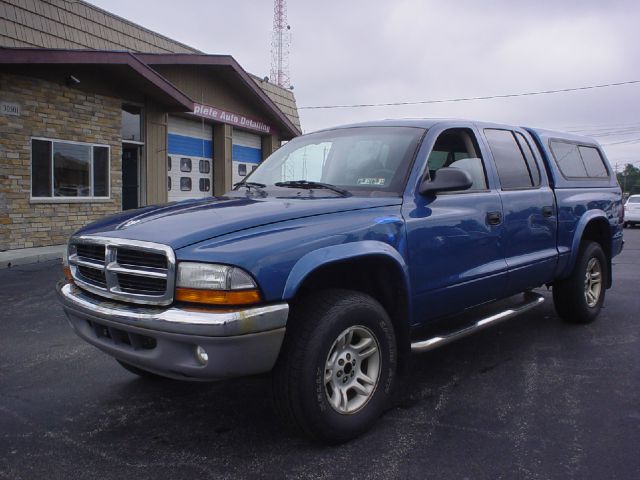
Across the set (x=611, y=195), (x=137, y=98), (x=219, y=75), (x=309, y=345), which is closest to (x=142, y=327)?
(x=309, y=345)

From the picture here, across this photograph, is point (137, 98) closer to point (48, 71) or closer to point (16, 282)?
point (48, 71)

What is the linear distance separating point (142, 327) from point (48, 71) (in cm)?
1080

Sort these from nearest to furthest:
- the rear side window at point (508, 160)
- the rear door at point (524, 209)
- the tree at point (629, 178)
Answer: the rear door at point (524, 209), the rear side window at point (508, 160), the tree at point (629, 178)

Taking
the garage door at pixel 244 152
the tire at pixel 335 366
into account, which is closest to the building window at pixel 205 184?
the garage door at pixel 244 152

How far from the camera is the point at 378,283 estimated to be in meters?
3.36

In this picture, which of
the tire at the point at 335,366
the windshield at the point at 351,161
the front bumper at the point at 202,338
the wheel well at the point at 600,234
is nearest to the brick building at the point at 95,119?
the windshield at the point at 351,161

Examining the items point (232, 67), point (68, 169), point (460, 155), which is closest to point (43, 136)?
point (68, 169)

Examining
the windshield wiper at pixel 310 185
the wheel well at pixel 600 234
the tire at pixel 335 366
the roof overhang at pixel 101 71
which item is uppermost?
the roof overhang at pixel 101 71

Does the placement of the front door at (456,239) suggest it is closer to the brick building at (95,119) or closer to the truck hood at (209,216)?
the truck hood at (209,216)

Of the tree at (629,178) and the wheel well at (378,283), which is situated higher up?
the tree at (629,178)

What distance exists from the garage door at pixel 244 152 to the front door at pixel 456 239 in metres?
14.7

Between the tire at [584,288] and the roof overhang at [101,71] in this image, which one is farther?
the roof overhang at [101,71]

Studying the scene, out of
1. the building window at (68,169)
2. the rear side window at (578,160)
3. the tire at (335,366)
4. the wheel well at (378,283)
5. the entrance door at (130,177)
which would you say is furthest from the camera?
the entrance door at (130,177)

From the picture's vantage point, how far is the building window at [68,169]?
11648 millimetres
